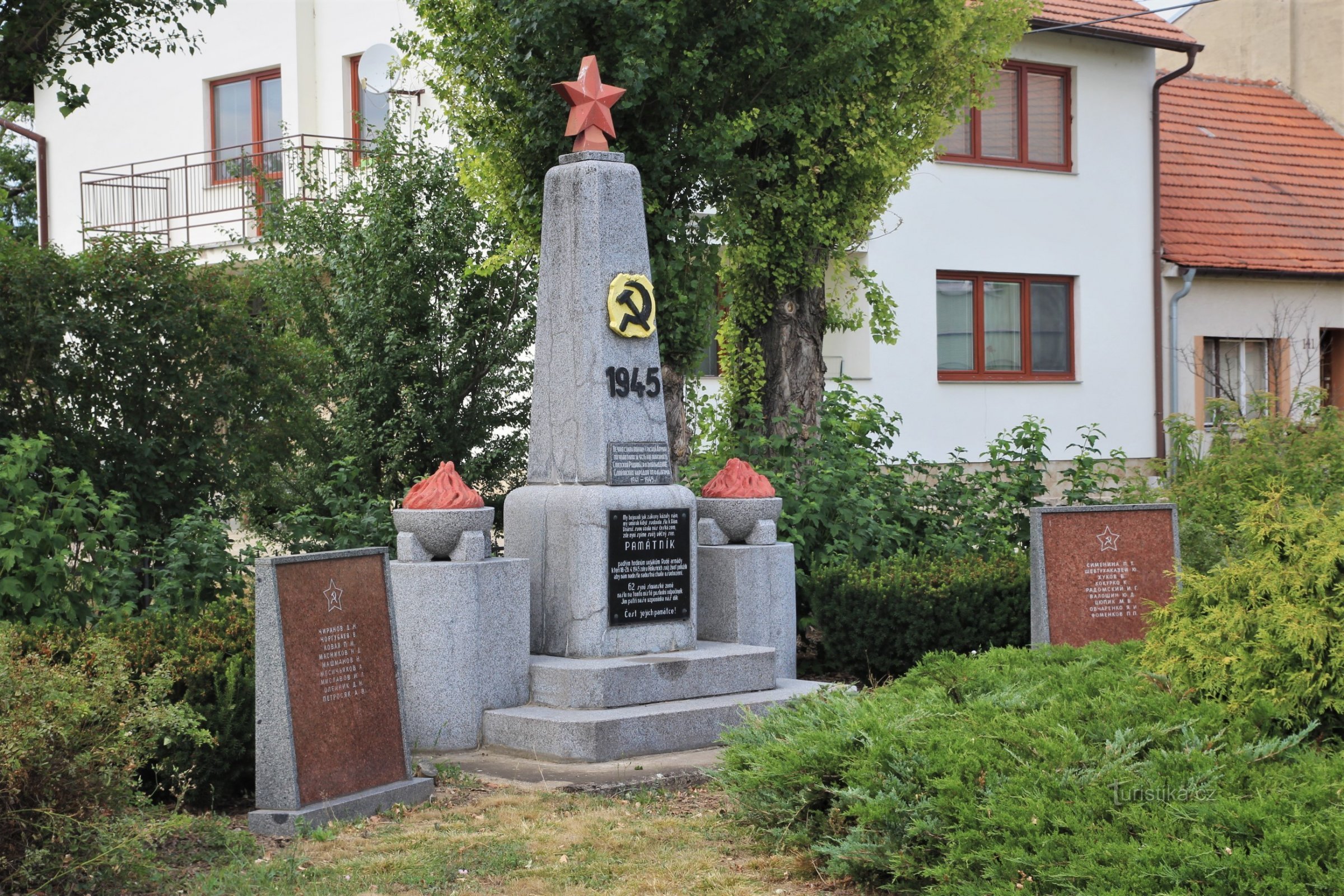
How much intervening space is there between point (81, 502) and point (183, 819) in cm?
374

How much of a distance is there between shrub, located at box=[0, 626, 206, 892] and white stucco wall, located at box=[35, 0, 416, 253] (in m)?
14.7

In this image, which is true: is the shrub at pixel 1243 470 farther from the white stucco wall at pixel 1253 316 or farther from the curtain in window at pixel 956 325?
the white stucco wall at pixel 1253 316

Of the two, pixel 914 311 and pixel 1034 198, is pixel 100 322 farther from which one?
pixel 1034 198

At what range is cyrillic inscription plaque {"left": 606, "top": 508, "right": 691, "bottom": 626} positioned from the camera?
8625 millimetres

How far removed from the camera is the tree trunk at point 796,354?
14297 millimetres

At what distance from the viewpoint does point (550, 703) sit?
8.33 metres

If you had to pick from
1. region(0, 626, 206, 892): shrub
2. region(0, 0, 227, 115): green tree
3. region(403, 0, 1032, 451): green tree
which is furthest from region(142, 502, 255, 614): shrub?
region(403, 0, 1032, 451): green tree

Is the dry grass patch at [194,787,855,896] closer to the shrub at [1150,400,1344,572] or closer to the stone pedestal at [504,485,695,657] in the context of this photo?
the stone pedestal at [504,485,695,657]

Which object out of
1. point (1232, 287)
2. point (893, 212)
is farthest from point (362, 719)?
point (1232, 287)

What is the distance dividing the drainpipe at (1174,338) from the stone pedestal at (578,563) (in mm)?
14546

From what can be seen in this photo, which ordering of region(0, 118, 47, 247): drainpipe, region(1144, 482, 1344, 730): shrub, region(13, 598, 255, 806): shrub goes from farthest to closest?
region(0, 118, 47, 247): drainpipe, region(13, 598, 255, 806): shrub, region(1144, 482, 1344, 730): shrub

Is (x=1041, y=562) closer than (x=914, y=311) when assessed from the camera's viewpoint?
Yes

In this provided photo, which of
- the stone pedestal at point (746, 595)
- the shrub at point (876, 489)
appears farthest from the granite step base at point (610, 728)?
the shrub at point (876, 489)

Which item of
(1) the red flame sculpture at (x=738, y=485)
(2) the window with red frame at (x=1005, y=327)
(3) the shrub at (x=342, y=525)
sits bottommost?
(3) the shrub at (x=342, y=525)
